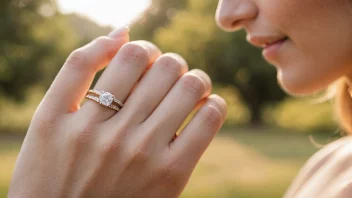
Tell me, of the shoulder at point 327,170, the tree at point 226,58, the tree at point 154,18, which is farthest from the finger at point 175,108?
the tree at point 154,18

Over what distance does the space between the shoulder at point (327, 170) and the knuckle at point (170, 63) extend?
0.36 m

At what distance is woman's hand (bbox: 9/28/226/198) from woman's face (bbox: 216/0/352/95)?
17 centimetres

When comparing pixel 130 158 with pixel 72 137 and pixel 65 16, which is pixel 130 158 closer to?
pixel 72 137

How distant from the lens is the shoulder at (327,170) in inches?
35.4

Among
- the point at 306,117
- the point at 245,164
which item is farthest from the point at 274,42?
the point at 306,117

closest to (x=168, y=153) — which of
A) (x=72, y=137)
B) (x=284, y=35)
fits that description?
(x=72, y=137)

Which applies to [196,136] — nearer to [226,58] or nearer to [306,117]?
[306,117]

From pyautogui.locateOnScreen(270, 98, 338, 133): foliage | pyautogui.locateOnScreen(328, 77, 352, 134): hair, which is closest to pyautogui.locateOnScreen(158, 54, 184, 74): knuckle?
pyautogui.locateOnScreen(328, 77, 352, 134): hair

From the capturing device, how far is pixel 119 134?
736 mm

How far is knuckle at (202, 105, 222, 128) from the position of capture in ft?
2.50

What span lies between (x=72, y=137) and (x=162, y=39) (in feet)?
38.1

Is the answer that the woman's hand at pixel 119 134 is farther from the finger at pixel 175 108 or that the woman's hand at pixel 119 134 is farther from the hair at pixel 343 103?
the hair at pixel 343 103

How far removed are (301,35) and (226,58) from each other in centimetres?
1210

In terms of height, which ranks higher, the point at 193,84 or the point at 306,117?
the point at 193,84
